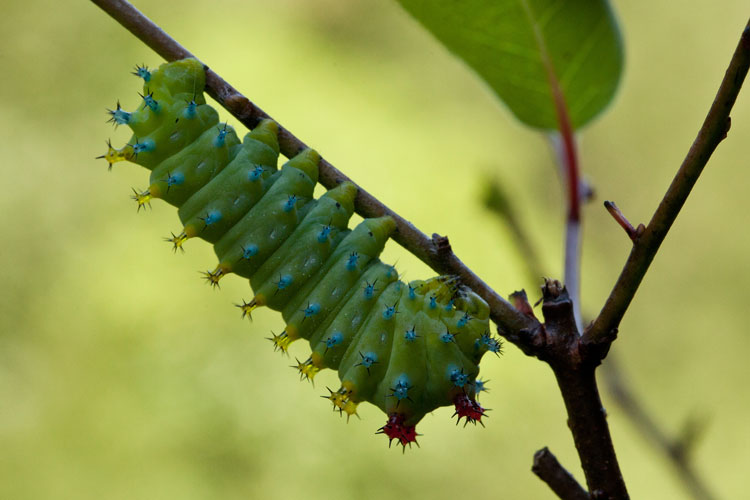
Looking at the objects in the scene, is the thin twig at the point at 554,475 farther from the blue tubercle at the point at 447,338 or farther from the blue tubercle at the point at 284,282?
the blue tubercle at the point at 284,282

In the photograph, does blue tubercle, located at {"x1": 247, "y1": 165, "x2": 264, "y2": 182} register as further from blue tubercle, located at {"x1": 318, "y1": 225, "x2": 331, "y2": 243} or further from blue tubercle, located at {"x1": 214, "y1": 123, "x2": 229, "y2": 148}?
blue tubercle, located at {"x1": 318, "y1": 225, "x2": 331, "y2": 243}

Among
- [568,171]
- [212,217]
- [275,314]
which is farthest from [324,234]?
[275,314]

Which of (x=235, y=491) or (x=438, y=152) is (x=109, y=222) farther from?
(x=438, y=152)

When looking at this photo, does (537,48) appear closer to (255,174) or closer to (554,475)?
(255,174)

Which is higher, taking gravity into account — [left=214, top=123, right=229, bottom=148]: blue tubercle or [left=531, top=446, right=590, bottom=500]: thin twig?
[left=214, top=123, right=229, bottom=148]: blue tubercle

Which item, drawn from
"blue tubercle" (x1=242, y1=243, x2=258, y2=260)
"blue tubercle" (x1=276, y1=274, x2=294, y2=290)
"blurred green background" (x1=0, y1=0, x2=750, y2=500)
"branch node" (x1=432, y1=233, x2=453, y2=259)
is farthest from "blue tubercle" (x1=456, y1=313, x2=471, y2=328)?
"blurred green background" (x1=0, y1=0, x2=750, y2=500)

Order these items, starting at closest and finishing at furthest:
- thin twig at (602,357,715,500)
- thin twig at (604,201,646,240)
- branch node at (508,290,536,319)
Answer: thin twig at (604,201,646,240) → branch node at (508,290,536,319) → thin twig at (602,357,715,500)
